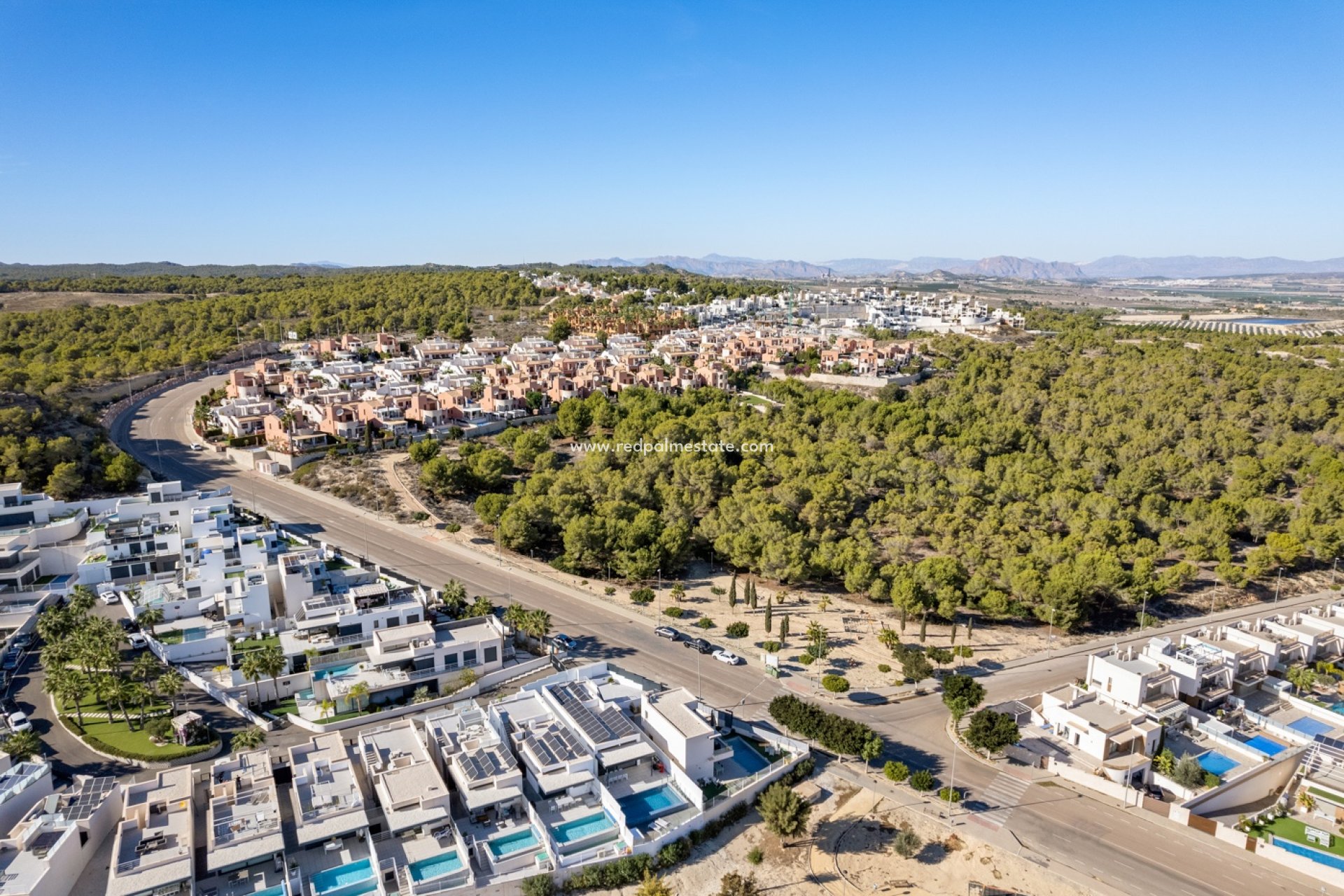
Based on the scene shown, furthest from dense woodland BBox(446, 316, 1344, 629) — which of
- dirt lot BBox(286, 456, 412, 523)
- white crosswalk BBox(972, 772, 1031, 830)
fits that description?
white crosswalk BBox(972, 772, 1031, 830)

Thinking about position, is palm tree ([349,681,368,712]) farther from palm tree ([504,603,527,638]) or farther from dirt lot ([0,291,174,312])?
dirt lot ([0,291,174,312])

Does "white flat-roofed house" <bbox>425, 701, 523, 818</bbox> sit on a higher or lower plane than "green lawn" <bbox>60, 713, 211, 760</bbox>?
higher

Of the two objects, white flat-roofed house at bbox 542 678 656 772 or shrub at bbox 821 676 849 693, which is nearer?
white flat-roofed house at bbox 542 678 656 772

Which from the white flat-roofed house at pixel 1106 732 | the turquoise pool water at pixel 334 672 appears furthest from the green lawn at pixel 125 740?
the white flat-roofed house at pixel 1106 732

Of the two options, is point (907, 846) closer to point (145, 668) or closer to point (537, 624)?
point (537, 624)

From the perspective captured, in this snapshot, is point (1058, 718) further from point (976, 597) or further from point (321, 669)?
point (321, 669)
